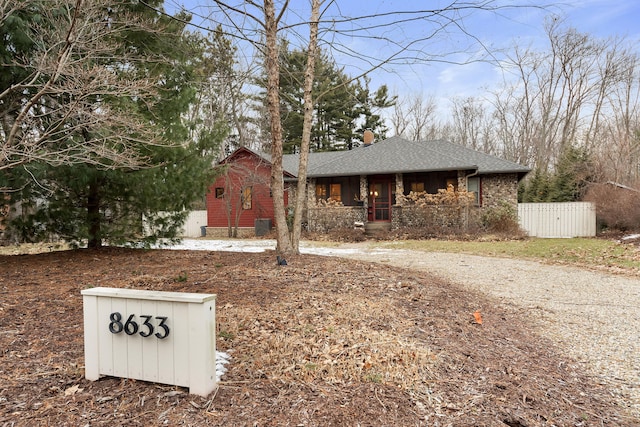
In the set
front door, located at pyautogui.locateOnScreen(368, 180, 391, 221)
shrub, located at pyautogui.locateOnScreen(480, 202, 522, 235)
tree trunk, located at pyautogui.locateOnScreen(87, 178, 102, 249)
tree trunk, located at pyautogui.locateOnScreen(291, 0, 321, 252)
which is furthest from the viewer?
front door, located at pyautogui.locateOnScreen(368, 180, 391, 221)

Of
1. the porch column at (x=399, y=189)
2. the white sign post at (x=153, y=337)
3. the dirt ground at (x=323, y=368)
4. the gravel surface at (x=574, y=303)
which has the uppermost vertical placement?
the porch column at (x=399, y=189)

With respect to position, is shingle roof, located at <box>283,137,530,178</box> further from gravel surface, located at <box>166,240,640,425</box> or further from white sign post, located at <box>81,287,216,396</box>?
white sign post, located at <box>81,287,216,396</box>

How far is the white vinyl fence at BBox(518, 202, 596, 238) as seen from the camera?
53.8 ft

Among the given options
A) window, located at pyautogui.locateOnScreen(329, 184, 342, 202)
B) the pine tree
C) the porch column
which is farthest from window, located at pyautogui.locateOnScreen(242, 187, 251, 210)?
the pine tree

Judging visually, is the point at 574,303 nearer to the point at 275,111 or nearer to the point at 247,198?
the point at 275,111

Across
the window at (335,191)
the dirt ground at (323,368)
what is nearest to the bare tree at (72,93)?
the dirt ground at (323,368)

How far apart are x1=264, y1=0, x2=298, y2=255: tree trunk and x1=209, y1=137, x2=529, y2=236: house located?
10307 mm

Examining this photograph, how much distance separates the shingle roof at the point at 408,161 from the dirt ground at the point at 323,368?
12.9 m

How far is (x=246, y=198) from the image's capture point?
68.0 feet

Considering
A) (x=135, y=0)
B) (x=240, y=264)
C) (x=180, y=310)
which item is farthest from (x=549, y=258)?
(x=135, y=0)

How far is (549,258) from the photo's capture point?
10.6 meters

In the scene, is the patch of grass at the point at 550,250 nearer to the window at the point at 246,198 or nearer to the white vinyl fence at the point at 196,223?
the window at the point at 246,198

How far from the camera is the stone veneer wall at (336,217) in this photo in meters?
18.0

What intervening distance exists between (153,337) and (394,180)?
57.7 ft
